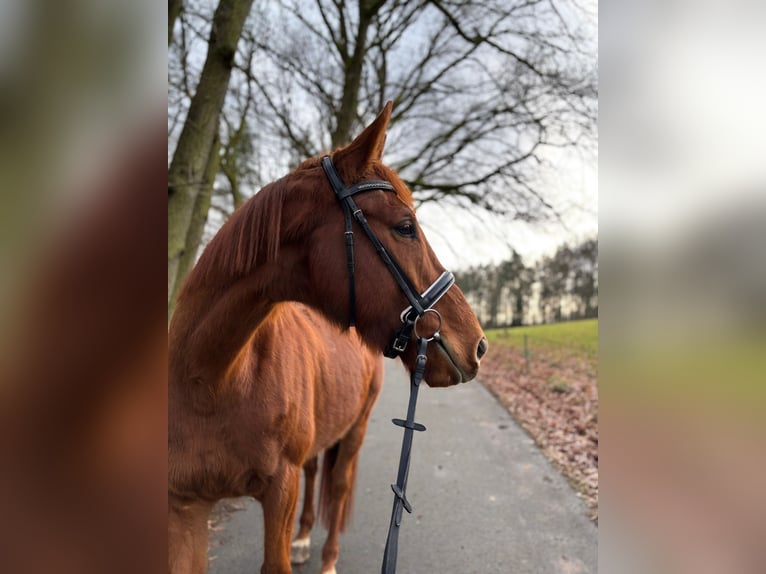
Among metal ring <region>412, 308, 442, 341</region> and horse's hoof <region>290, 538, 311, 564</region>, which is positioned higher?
metal ring <region>412, 308, 442, 341</region>

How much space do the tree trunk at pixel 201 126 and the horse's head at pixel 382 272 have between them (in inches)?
90.7

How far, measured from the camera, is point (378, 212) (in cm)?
176

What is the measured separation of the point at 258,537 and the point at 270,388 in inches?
99.6

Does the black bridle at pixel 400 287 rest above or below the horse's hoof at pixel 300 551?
above

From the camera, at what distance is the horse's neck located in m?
1.81

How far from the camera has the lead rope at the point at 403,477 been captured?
4.79 ft

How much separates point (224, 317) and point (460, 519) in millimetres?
3402

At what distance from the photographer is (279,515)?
2.09 meters

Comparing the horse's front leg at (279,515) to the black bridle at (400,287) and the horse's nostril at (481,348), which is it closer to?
the black bridle at (400,287)
